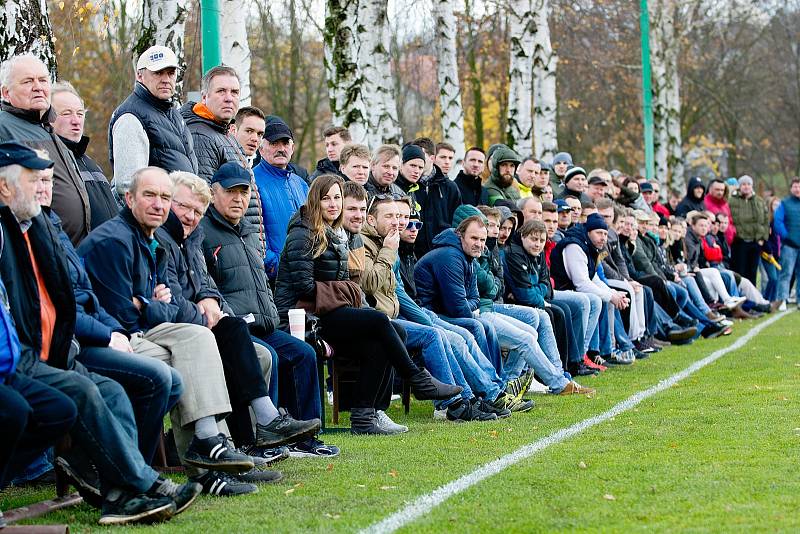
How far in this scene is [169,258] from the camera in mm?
7578

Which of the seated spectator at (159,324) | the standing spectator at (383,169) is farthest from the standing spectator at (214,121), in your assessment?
the standing spectator at (383,169)

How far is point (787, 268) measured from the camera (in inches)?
925

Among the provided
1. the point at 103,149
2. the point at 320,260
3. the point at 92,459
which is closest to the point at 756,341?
the point at 320,260

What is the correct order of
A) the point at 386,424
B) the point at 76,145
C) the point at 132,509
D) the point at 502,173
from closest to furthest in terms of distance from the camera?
the point at 132,509 → the point at 76,145 → the point at 386,424 → the point at 502,173

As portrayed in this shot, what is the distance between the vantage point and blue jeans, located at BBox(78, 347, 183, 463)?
257 inches

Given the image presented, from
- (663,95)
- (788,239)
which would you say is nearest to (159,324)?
(788,239)

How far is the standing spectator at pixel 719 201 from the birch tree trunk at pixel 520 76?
11.6ft

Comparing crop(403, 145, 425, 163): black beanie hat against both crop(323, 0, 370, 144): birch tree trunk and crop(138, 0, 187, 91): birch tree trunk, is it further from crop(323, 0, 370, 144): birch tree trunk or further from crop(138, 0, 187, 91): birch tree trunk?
crop(323, 0, 370, 144): birch tree trunk

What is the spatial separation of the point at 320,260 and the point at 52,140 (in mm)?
2486

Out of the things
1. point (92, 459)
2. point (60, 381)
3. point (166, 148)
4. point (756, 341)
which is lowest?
point (756, 341)

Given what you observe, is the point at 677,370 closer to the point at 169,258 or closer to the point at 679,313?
the point at 679,313

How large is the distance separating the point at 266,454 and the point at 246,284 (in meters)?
1.14

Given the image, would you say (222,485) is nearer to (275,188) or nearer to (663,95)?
(275,188)

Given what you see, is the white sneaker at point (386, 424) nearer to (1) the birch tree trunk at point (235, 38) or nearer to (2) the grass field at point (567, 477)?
(2) the grass field at point (567, 477)
